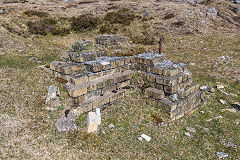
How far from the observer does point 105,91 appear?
23.0 ft

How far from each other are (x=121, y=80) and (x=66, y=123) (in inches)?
121

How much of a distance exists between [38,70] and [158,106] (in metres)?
5.52

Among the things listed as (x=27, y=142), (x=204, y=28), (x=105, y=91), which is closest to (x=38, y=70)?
(x=105, y=91)

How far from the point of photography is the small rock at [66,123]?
521 cm

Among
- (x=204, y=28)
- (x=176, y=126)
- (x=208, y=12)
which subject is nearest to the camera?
(x=176, y=126)

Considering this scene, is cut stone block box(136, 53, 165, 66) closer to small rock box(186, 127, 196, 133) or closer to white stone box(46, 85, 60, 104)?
small rock box(186, 127, 196, 133)

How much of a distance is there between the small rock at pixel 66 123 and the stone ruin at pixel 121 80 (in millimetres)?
329

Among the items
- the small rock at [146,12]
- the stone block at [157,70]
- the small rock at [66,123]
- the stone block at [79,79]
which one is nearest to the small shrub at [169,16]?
the small rock at [146,12]

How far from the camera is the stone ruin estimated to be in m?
6.40

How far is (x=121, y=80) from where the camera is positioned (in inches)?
298

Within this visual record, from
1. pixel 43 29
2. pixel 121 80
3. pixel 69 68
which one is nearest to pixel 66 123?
pixel 69 68

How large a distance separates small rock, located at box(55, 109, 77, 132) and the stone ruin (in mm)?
329

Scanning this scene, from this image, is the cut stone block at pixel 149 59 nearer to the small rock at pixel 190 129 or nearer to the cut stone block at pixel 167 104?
the cut stone block at pixel 167 104

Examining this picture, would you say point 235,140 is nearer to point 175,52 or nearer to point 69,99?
point 69,99
